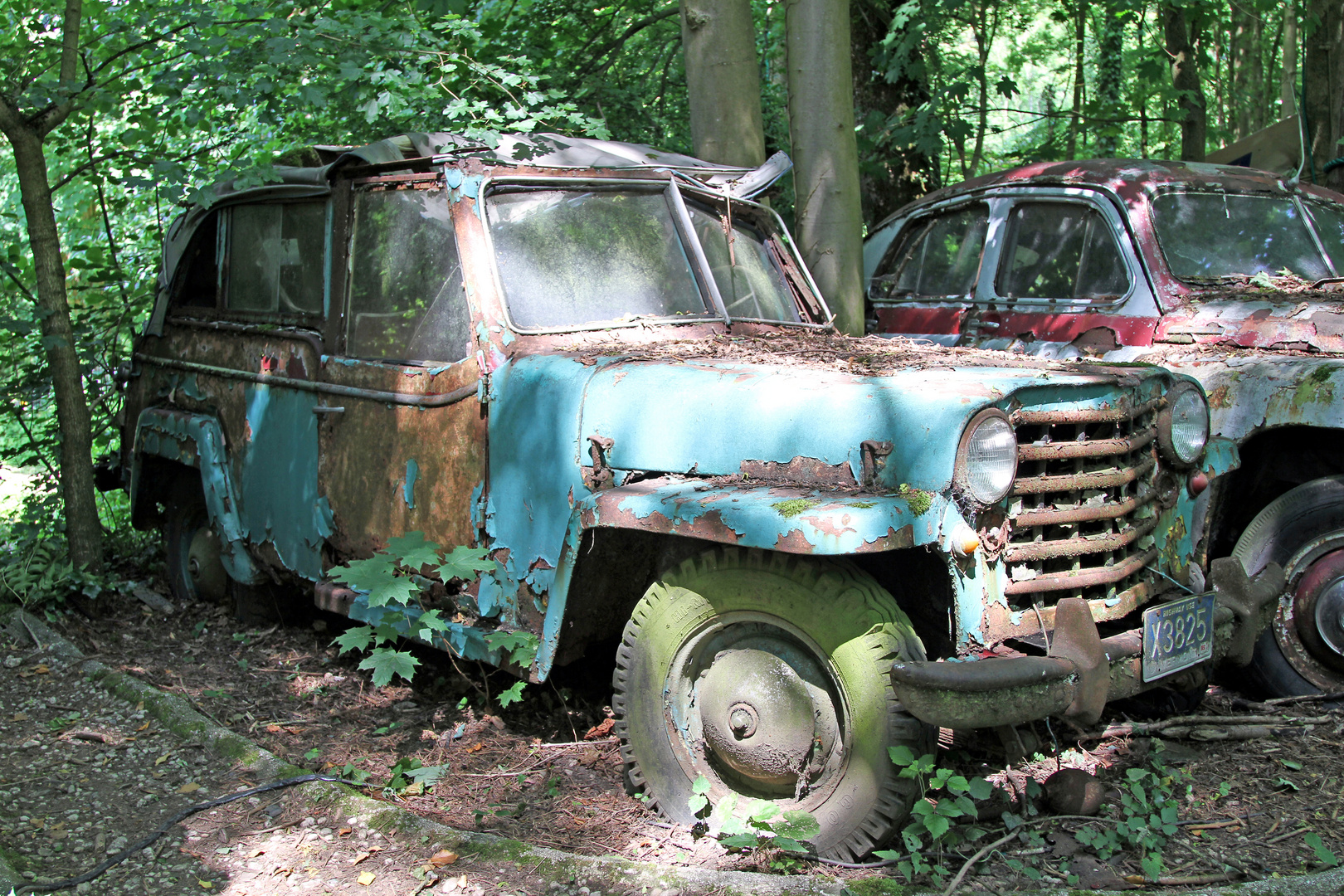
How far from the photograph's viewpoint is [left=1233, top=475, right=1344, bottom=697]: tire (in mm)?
4281

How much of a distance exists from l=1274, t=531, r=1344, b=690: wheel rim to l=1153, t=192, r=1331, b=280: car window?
189 cm

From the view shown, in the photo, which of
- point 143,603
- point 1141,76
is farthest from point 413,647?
point 1141,76

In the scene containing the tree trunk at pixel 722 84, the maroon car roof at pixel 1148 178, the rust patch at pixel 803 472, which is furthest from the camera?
the tree trunk at pixel 722 84

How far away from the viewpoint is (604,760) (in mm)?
3740

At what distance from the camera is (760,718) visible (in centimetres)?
311

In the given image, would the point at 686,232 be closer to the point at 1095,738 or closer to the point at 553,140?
the point at 553,140

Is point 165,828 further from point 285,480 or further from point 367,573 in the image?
point 285,480

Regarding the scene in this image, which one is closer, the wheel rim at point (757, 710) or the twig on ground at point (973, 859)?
the twig on ground at point (973, 859)

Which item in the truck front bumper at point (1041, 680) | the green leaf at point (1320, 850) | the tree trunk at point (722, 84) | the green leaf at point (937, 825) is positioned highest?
the tree trunk at point (722, 84)

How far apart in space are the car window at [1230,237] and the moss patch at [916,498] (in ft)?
11.6

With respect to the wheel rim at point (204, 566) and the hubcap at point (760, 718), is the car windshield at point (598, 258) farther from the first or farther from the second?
the wheel rim at point (204, 566)

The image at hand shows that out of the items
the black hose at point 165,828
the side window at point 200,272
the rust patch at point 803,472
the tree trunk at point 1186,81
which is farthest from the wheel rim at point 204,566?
the tree trunk at point 1186,81

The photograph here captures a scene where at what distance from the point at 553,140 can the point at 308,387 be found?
1.40 meters

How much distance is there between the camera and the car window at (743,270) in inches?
173
